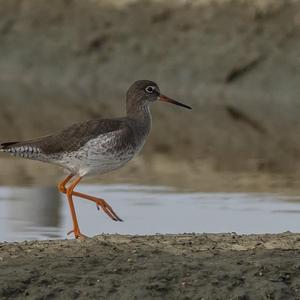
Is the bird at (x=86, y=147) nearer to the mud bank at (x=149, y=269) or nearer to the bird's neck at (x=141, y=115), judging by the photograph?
the bird's neck at (x=141, y=115)

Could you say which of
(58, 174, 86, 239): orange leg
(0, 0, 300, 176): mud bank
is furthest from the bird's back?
(0, 0, 300, 176): mud bank

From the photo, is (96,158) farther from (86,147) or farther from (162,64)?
(162,64)

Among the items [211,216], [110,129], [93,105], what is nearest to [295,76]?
[93,105]

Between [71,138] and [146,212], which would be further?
[146,212]

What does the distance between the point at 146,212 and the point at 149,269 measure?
449 cm

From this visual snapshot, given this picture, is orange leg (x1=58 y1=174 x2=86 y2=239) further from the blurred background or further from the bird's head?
the blurred background

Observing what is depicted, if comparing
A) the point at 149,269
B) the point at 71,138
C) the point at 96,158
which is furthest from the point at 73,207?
the point at 149,269

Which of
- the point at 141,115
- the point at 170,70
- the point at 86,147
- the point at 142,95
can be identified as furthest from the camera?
the point at 170,70

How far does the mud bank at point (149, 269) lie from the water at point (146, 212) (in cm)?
256

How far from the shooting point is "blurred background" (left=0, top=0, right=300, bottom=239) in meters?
20.0

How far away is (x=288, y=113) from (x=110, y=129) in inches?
500

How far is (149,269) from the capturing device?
28.3 feet

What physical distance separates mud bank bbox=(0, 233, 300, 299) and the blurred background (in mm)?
7854

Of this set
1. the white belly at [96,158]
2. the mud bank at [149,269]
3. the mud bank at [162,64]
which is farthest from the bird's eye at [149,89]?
the mud bank at [162,64]
